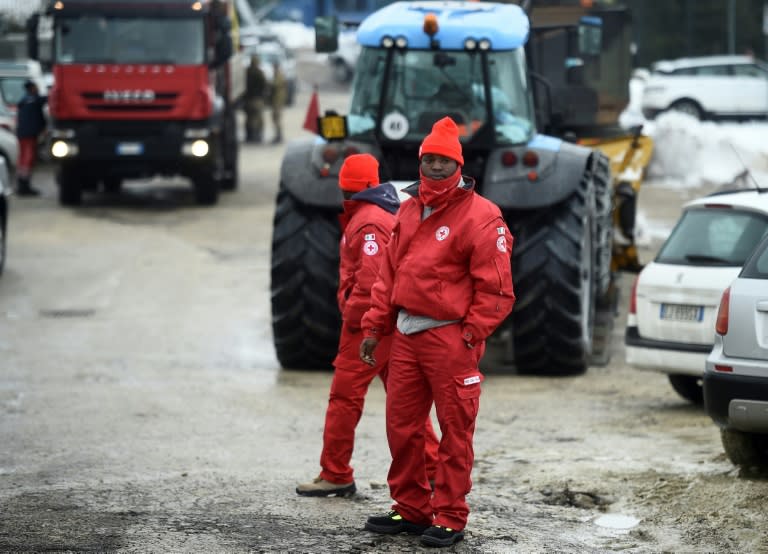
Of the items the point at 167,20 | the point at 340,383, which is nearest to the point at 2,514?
the point at 340,383

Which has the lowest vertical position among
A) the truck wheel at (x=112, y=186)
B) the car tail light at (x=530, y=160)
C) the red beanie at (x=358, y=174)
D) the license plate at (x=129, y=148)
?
the truck wheel at (x=112, y=186)

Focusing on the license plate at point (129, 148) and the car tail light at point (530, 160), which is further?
the license plate at point (129, 148)

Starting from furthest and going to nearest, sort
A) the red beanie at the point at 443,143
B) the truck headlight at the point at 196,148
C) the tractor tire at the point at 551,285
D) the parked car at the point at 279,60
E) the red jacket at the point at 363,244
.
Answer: the parked car at the point at 279,60 < the truck headlight at the point at 196,148 < the tractor tire at the point at 551,285 < the red jacket at the point at 363,244 < the red beanie at the point at 443,143

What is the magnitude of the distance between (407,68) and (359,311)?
4857 mm

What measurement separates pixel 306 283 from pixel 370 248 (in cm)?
436

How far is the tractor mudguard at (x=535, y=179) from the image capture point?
11.6 m

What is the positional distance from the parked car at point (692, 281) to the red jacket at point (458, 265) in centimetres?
392

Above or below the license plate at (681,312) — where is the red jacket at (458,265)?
above

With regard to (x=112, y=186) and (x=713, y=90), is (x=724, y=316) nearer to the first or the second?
(x=112, y=186)

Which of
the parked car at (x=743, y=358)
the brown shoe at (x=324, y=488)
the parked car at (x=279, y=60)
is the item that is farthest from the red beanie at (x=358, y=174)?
the parked car at (x=279, y=60)

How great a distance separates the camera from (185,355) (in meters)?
12.9

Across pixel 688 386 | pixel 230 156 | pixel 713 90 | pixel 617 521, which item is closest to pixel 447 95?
pixel 688 386

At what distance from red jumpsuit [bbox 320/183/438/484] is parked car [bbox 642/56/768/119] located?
27.7 meters

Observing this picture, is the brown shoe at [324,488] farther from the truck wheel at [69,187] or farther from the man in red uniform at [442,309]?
the truck wheel at [69,187]
